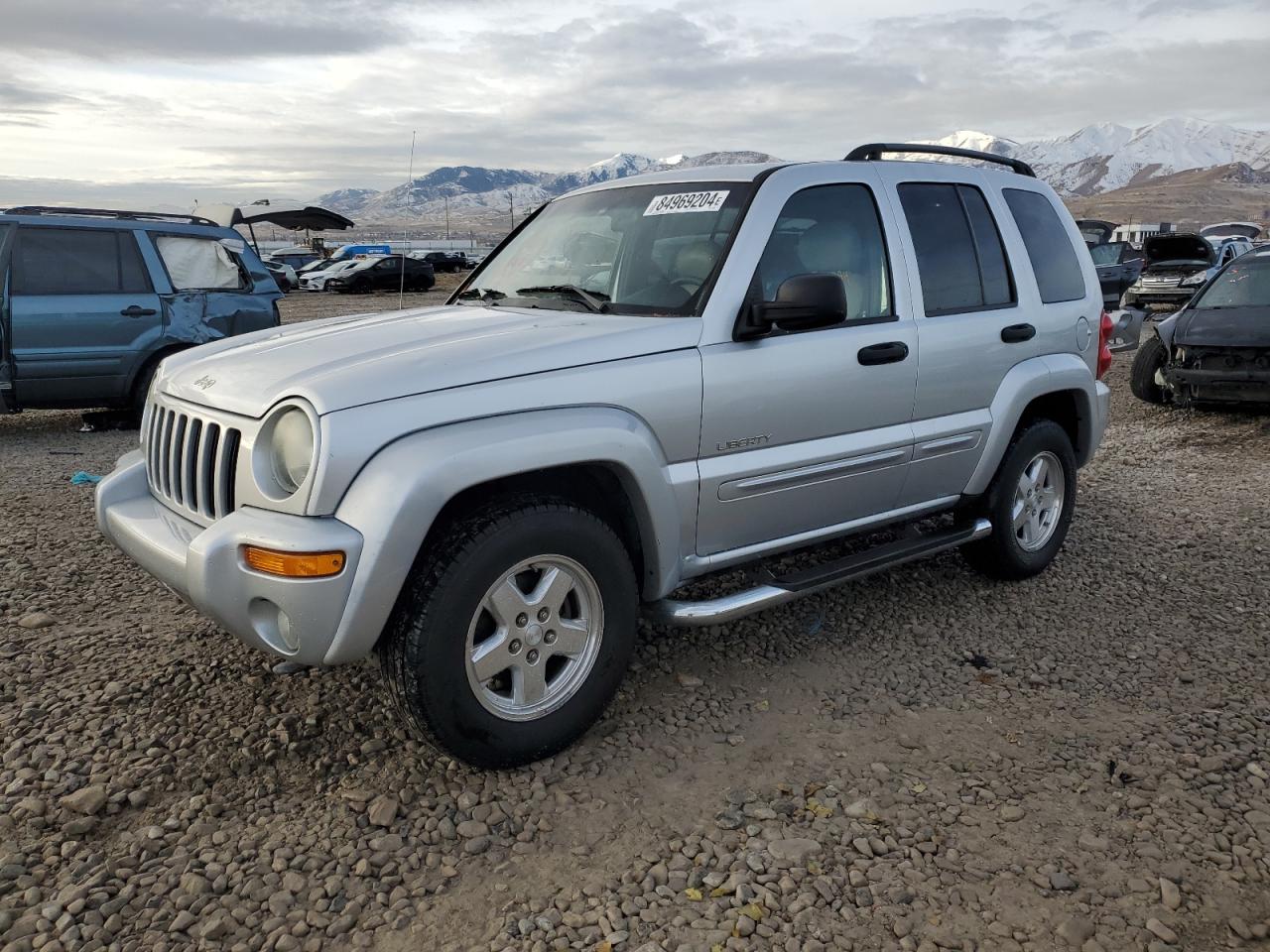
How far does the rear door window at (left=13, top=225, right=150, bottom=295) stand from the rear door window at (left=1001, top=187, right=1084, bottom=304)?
6.95 metres

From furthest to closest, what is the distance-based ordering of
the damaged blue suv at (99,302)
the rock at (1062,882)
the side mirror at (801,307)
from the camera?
the damaged blue suv at (99,302)
the side mirror at (801,307)
the rock at (1062,882)

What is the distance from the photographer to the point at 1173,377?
911 centimetres

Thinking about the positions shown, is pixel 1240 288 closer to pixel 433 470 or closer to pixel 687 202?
pixel 687 202

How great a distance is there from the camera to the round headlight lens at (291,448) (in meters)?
2.70

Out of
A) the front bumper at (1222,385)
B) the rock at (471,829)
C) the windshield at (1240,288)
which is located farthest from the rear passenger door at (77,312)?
the windshield at (1240,288)

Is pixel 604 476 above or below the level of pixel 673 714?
above

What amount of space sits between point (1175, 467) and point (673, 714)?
5575 mm

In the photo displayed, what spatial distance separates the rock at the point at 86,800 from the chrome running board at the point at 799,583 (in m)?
1.73

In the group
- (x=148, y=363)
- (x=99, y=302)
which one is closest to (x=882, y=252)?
(x=148, y=363)

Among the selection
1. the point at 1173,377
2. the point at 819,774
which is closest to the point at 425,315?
the point at 819,774

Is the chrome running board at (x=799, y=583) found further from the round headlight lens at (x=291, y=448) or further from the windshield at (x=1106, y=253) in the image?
the windshield at (x=1106, y=253)

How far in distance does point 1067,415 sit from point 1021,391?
2.45 ft

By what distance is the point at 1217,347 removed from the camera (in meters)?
8.67

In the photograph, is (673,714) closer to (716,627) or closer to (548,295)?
(716,627)
